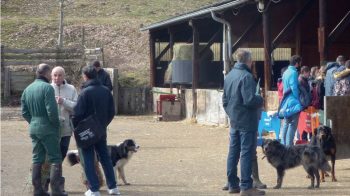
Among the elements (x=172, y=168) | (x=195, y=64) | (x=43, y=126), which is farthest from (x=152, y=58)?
(x=43, y=126)

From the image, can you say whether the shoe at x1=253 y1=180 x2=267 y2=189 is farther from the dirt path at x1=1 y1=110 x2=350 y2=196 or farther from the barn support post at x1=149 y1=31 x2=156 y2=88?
the barn support post at x1=149 y1=31 x2=156 y2=88

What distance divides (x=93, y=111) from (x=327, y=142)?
3.67 metres

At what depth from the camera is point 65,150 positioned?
11008mm

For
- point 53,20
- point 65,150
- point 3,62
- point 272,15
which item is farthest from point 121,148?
point 53,20

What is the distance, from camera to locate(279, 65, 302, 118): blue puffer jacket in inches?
519

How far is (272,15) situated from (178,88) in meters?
4.16

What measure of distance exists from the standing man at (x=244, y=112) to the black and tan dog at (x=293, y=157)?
31.8 inches

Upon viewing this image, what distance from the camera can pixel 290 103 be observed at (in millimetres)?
13203

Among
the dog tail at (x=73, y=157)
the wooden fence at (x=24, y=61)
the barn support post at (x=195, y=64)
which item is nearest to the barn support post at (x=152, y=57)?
the wooden fence at (x=24, y=61)

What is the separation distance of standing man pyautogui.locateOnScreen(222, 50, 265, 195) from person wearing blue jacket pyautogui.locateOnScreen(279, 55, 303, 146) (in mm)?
2532

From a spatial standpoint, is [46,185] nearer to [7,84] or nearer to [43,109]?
[43,109]

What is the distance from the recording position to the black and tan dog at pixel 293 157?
11.5 meters

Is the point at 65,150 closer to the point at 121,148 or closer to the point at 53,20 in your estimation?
the point at 121,148

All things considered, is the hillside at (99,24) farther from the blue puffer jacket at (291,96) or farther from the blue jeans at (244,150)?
the blue jeans at (244,150)
